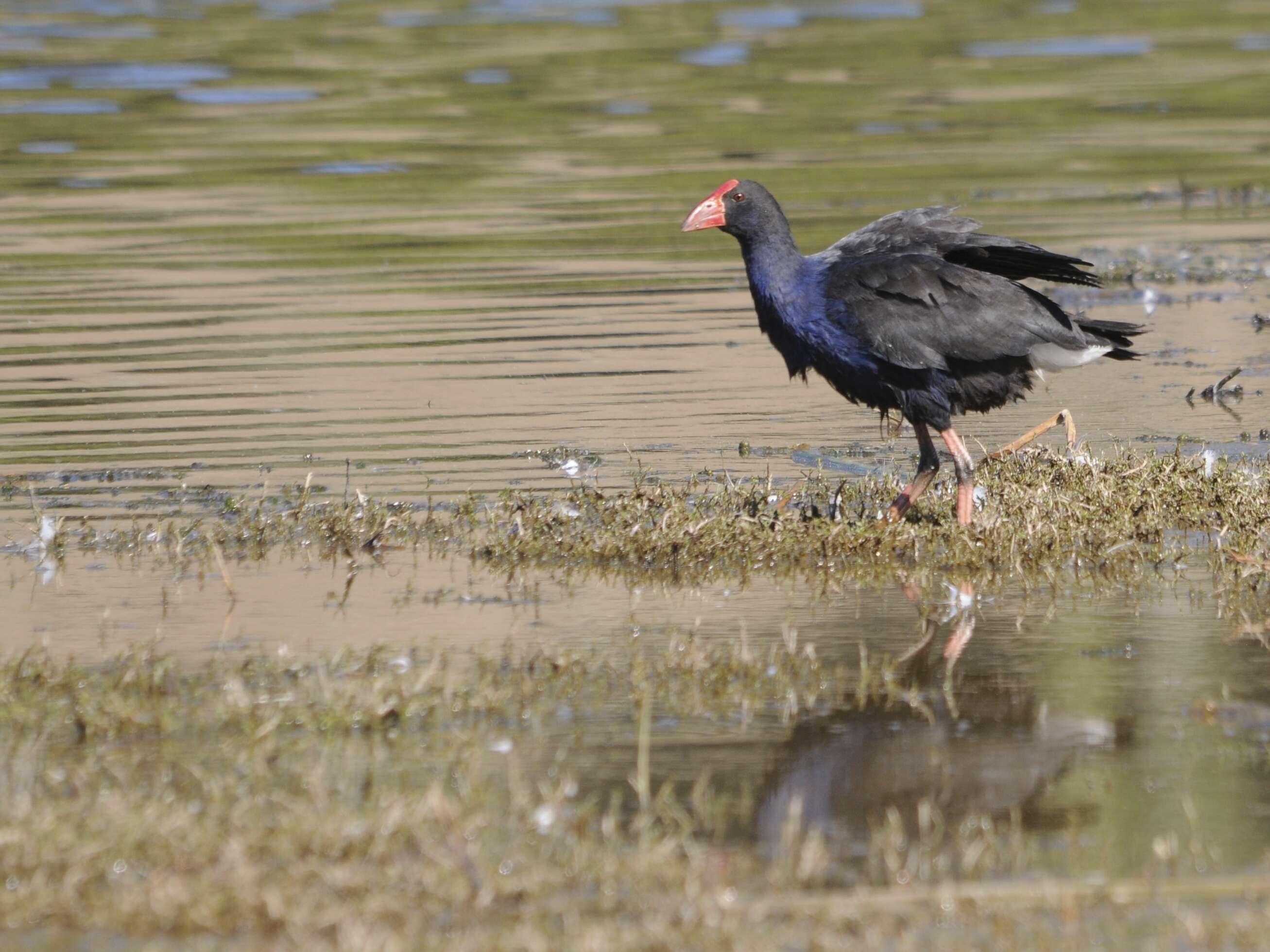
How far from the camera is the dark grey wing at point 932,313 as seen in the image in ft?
27.0

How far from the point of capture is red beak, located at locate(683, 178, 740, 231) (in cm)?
897

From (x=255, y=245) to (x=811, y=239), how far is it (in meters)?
4.81

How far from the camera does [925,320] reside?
325 inches

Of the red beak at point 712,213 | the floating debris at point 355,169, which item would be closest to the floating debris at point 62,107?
the floating debris at point 355,169

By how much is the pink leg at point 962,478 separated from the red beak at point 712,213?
1.41 meters

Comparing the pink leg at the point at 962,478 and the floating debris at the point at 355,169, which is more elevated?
the floating debris at the point at 355,169

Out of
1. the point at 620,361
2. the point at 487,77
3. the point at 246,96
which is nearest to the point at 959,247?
the point at 620,361

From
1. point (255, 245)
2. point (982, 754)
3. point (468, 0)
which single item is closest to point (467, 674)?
point (982, 754)

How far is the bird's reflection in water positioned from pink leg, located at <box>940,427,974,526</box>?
175 cm

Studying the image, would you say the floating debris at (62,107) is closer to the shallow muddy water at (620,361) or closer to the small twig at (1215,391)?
the shallow muddy water at (620,361)

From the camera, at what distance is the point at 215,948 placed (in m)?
4.35

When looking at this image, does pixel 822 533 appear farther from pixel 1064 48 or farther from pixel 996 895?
pixel 1064 48

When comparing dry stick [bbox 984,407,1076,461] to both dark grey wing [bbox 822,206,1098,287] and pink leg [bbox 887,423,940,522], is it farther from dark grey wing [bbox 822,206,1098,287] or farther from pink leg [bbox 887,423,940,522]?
dark grey wing [bbox 822,206,1098,287]

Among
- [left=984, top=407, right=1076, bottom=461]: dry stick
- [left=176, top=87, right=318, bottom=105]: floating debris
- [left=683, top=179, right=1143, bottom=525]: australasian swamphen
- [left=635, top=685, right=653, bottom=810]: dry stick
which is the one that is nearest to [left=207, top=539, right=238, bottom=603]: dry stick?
[left=635, top=685, right=653, bottom=810]: dry stick
